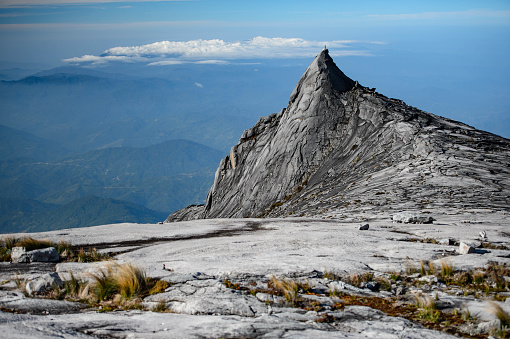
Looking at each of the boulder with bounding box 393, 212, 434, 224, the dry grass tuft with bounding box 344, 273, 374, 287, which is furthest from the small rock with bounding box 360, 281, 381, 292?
the boulder with bounding box 393, 212, 434, 224

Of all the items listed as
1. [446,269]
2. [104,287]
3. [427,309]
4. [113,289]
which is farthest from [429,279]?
[104,287]

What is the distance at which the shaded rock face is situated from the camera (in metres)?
27.8

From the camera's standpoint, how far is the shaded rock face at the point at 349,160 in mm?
27766

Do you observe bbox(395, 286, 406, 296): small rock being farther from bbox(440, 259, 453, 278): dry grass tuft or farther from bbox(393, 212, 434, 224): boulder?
bbox(393, 212, 434, 224): boulder

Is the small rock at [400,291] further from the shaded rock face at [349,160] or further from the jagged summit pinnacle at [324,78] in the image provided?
the jagged summit pinnacle at [324,78]

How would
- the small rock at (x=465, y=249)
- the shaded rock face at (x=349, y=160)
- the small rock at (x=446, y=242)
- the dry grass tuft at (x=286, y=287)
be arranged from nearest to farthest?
the dry grass tuft at (x=286, y=287) < the small rock at (x=465, y=249) < the small rock at (x=446, y=242) < the shaded rock face at (x=349, y=160)

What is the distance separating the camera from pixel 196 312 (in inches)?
352

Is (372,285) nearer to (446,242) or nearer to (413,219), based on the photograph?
(446,242)

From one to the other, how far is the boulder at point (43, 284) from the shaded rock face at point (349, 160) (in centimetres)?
2063

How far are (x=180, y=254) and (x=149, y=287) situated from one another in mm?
3707

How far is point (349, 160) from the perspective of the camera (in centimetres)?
4259

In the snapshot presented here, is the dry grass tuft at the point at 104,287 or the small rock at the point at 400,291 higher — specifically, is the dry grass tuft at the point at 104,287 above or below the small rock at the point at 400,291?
below

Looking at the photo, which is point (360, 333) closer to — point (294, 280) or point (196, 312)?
point (294, 280)

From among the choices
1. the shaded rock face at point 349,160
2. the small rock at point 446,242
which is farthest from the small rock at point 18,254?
the shaded rock face at point 349,160
